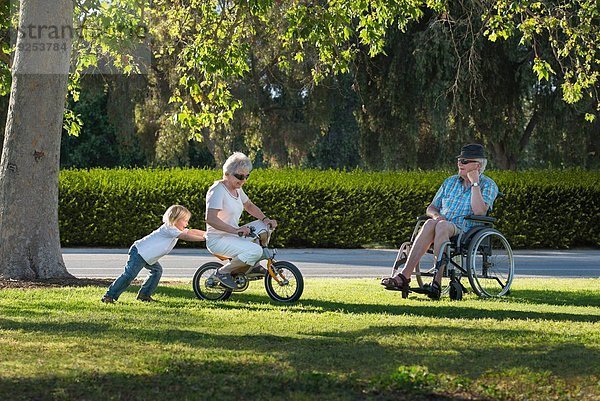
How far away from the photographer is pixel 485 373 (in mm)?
6453

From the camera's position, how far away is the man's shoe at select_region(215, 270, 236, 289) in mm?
10516

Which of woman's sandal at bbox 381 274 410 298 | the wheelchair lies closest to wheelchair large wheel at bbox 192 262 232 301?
woman's sandal at bbox 381 274 410 298

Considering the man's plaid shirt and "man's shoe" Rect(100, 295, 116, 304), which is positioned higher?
the man's plaid shirt

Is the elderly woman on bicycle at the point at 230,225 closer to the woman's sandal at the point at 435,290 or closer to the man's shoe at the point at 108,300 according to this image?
the man's shoe at the point at 108,300

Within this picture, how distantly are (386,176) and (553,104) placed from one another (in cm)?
618

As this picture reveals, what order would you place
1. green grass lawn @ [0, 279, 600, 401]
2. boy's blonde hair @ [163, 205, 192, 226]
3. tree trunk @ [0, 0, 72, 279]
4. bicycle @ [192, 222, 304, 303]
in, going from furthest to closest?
tree trunk @ [0, 0, 72, 279] < bicycle @ [192, 222, 304, 303] < boy's blonde hair @ [163, 205, 192, 226] < green grass lawn @ [0, 279, 600, 401]

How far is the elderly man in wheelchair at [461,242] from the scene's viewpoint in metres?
10.8

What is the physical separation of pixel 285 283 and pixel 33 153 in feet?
12.8

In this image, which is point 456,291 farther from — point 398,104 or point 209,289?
point 398,104

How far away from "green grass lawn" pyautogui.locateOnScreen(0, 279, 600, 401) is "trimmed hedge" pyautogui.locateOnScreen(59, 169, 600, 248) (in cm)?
1157

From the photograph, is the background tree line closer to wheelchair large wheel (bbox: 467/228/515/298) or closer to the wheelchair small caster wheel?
wheelchair large wheel (bbox: 467/228/515/298)

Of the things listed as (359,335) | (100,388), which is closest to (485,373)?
(359,335)

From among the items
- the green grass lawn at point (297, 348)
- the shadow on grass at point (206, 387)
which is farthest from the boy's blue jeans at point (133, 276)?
the shadow on grass at point (206, 387)

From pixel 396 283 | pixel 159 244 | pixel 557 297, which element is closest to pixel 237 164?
pixel 159 244
